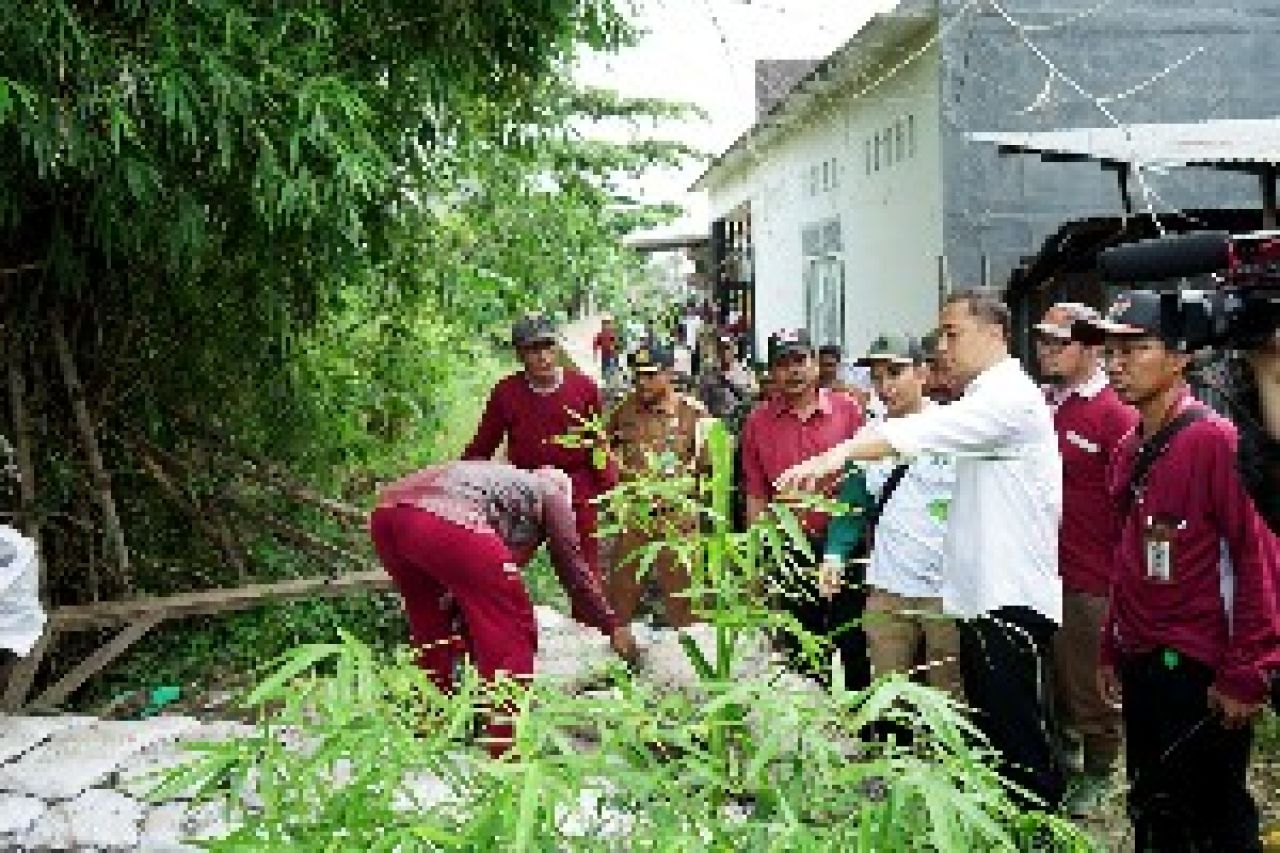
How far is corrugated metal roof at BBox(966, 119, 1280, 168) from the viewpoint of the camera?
4652mm

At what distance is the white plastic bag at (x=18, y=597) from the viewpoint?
5.10 metres

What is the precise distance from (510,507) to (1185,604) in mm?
1899

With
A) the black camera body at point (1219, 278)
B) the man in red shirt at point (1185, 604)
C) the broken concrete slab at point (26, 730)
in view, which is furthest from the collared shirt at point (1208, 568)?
the broken concrete slab at point (26, 730)

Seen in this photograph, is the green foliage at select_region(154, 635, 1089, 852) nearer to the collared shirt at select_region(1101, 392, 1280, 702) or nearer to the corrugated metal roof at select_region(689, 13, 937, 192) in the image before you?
the collared shirt at select_region(1101, 392, 1280, 702)

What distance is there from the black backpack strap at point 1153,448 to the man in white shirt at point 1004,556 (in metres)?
0.25

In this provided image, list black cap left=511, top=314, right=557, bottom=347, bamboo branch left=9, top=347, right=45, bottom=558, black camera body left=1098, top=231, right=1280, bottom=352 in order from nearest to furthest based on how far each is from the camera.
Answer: black camera body left=1098, top=231, right=1280, bottom=352
bamboo branch left=9, top=347, right=45, bottom=558
black cap left=511, top=314, right=557, bottom=347

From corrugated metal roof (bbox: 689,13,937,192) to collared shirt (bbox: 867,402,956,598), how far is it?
4.34 m

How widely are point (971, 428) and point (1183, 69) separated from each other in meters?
8.35

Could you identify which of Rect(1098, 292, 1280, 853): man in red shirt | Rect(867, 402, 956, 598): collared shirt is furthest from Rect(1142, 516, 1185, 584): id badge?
Rect(867, 402, 956, 598): collared shirt

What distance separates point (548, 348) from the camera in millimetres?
6617

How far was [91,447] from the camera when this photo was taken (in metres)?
6.70

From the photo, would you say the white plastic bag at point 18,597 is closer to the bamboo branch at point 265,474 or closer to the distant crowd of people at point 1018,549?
the distant crowd of people at point 1018,549

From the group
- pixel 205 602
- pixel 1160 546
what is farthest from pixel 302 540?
pixel 1160 546

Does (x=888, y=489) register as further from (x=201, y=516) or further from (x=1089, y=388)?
(x=201, y=516)
